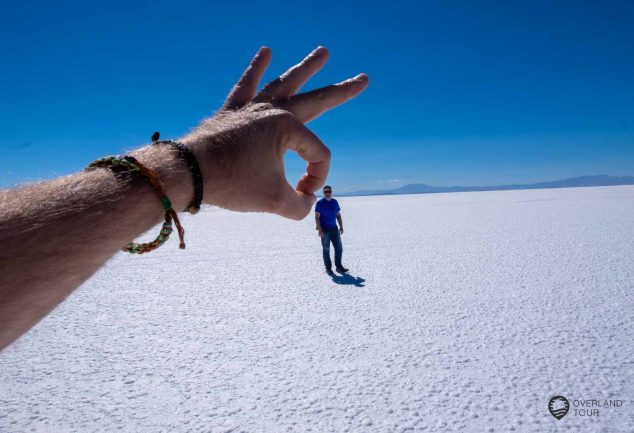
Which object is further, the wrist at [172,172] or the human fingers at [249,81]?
the human fingers at [249,81]

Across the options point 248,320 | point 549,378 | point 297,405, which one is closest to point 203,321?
point 248,320

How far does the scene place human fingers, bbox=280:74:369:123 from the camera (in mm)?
1308

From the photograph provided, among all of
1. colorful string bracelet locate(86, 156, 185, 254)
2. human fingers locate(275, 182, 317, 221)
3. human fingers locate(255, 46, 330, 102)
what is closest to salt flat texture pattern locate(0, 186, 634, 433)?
colorful string bracelet locate(86, 156, 185, 254)

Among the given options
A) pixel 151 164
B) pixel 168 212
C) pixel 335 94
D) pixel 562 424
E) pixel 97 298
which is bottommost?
pixel 562 424

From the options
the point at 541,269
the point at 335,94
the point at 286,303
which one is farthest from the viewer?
the point at 541,269

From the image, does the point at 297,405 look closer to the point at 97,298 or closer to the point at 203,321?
the point at 203,321

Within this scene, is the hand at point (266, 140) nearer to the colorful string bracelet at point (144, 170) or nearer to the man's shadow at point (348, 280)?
the colorful string bracelet at point (144, 170)

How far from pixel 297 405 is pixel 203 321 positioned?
2372mm

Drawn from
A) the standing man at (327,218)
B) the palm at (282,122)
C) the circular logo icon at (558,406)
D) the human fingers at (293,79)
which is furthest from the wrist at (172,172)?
the standing man at (327,218)

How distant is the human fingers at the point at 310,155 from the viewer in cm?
123

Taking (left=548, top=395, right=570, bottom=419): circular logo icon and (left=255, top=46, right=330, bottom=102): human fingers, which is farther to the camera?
(left=548, top=395, right=570, bottom=419): circular logo icon

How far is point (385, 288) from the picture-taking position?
6012mm

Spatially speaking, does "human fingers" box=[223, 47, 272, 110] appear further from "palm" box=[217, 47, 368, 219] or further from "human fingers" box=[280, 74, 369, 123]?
"human fingers" box=[280, 74, 369, 123]

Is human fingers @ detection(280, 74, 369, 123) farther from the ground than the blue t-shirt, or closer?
farther from the ground
